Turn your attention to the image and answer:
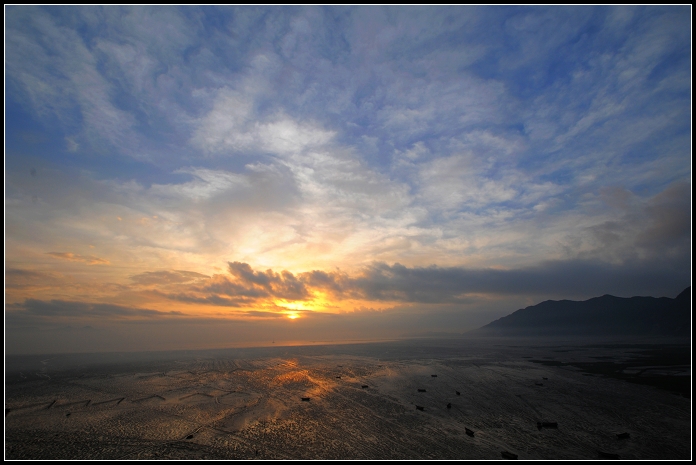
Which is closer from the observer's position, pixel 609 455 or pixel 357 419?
pixel 609 455

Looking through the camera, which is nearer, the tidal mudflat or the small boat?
the small boat

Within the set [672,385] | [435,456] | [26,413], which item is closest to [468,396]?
[435,456]

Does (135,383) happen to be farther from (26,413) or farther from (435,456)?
(435,456)

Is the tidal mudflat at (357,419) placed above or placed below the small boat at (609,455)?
below

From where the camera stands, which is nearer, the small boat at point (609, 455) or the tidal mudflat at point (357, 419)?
the small boat at point (609, 455)

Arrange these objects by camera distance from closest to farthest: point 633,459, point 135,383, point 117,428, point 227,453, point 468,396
A: 1. point 633,459
2. point 227,453
3. point 117,428
4. point 468,396
5. point 135,383

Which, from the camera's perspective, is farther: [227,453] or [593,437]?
[593,437]

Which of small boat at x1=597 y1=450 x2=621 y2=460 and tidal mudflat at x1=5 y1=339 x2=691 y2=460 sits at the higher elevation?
small boat at x1=597 y1=450 x2=621 y2=460

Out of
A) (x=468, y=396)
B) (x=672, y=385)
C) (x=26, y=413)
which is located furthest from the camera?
(x=672, y=385)

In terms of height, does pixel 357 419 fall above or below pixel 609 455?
below
